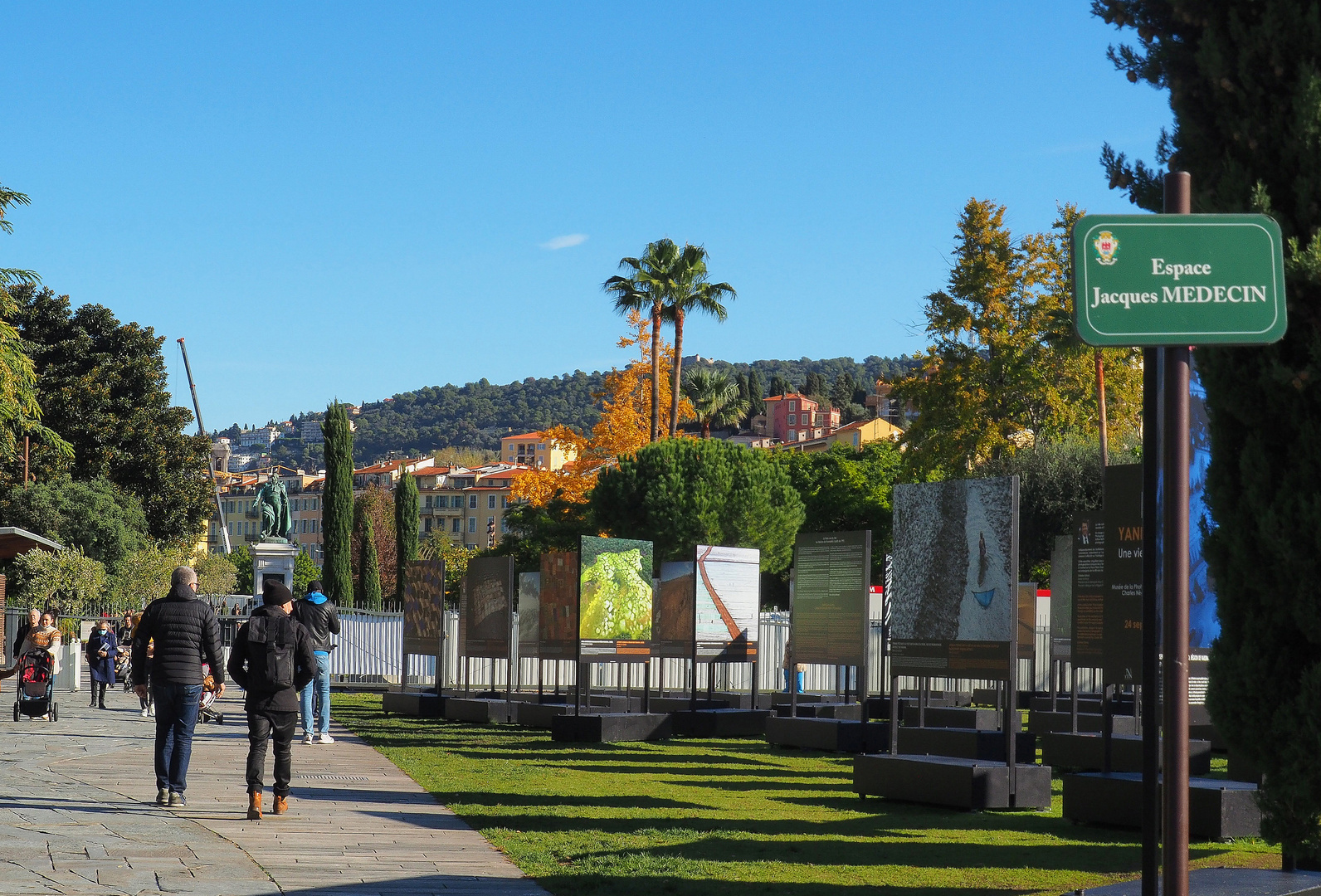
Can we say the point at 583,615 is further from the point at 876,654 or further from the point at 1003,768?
the point at 876,654

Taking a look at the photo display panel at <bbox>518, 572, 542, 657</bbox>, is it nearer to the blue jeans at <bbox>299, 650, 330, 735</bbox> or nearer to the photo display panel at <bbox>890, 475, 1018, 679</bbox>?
the blue jeans at <bbox>299, 650, 330, 735</bbox>

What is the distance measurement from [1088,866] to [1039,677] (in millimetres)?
24456

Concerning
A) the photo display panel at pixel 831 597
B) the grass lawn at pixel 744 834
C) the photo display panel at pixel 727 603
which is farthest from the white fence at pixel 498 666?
the grass lawn at pixel 744 834

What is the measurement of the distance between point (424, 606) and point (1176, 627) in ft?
64.3

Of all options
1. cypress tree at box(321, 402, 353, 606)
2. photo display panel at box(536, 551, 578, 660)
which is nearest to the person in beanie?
photo display panel at box(536, 551, 578, 660)

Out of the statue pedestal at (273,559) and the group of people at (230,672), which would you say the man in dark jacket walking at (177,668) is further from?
the statue pedestal at (273,559)

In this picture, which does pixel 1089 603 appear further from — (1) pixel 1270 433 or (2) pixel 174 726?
(2) pixel 174 726

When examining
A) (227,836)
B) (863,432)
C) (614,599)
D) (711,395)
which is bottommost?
(227,836)

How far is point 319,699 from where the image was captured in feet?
57.3

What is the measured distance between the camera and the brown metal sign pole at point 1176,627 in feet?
15.1

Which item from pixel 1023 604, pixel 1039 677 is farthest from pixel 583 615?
pixel 1039 677

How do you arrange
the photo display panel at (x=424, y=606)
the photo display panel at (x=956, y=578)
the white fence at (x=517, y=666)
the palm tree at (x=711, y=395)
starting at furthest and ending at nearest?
the palm tree at (x=711, y=395), the white fence at (x=517, y=666), the photo display panel at (x=424, y=606), the photo display panel at (x=956, y=578)

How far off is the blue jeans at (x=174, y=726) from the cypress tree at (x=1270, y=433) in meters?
7.51

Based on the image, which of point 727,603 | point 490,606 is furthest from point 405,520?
point 727,603
